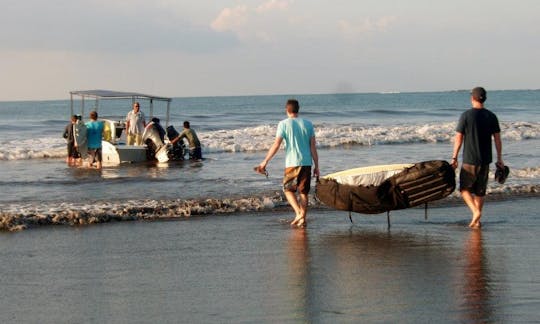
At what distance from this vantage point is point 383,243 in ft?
27.9

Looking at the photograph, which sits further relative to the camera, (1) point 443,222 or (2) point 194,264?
(1) point 443,222

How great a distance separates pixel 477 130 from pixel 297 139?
6.54 ft

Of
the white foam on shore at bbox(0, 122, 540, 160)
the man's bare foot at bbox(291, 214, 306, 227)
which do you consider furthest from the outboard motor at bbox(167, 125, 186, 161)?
the man's bare foot at bbox(291, 214, 306, 227)

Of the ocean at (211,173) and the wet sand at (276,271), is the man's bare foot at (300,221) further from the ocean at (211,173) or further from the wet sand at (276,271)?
the ocean at (211,173)

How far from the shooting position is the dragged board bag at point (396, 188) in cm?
938

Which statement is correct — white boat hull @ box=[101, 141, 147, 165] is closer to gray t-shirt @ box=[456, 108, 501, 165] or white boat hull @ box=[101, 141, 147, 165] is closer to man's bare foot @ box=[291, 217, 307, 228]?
man's bare foot @ box=[291, 217, 307, 228]

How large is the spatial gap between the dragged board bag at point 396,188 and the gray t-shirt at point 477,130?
335 mm

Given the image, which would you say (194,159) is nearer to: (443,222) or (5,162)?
(5,162)

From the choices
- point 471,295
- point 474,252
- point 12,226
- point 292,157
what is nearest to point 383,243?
point 474,252

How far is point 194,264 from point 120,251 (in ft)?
3.61

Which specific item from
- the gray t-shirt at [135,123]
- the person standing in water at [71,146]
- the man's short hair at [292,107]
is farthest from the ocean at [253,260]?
the gray t-shirt at [135,123]

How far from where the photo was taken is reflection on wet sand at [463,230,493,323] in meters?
5.62

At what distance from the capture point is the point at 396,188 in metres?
9.45

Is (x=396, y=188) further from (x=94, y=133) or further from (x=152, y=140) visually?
(x=152, y=140)
